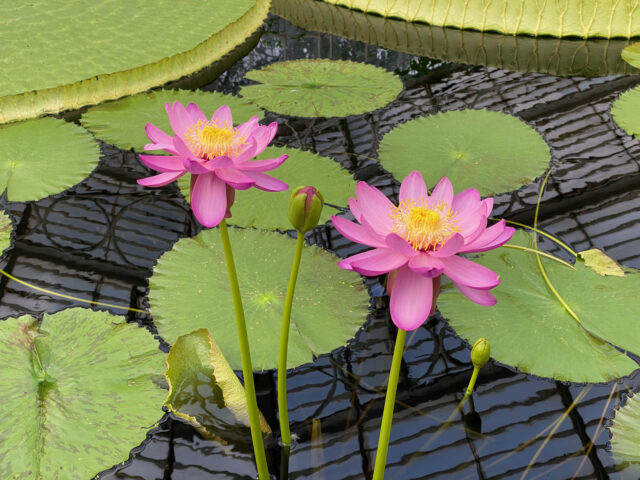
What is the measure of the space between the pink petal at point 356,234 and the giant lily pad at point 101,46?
71.2 inches

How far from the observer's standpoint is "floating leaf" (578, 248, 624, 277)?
5.68ft

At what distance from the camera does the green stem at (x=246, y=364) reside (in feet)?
3.37

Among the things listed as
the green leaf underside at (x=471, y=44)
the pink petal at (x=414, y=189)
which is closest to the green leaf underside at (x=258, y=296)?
the pink petal at (x=414, y=189)

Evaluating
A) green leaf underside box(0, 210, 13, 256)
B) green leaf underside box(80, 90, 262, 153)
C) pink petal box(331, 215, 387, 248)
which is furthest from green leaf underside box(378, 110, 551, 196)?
green leaf underside box(0, 210, 13, 256)

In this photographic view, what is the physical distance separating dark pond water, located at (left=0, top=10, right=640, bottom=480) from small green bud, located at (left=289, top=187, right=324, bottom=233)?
57 cm

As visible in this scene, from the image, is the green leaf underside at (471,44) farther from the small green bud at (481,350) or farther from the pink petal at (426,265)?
the pink petal at (426,265)

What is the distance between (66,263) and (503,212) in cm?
136

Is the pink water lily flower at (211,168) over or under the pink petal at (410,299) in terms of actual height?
over

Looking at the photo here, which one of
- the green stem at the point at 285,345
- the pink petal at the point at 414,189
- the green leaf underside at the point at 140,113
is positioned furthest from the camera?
the green leaf underside at the point at 140,113

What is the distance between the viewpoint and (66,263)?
1842 mm

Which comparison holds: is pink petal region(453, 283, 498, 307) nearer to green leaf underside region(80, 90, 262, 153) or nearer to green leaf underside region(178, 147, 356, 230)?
green leaf underside region(178, 147, 356, 230)

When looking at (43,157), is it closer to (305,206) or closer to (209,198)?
(209,198)

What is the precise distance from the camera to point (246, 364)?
1101 mm

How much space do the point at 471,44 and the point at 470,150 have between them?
3.87 ft
